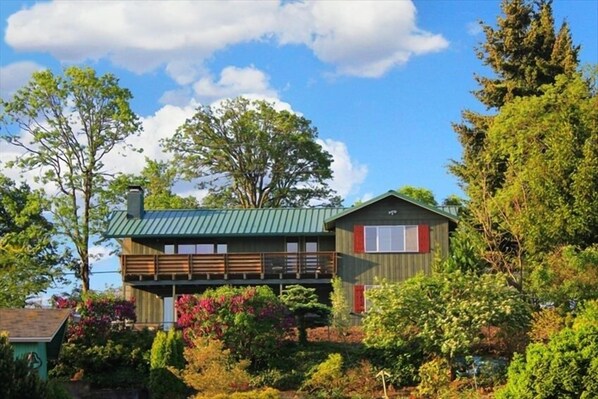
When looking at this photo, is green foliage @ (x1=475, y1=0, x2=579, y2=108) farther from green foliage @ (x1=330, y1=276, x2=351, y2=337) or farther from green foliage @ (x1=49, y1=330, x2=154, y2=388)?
green foliage @ (x1=49, y1=330, x2=154, y2=388)

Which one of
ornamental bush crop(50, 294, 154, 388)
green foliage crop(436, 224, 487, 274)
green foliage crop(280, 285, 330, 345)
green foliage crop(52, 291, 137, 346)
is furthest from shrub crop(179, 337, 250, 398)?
green foliage crop(436, 224, 487, 274)

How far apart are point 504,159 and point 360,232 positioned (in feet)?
20.2

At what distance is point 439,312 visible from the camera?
24.0 m

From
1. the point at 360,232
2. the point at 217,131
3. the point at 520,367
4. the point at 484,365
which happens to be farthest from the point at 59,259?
the point at 520,367

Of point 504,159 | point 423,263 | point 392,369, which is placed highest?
point 504,159

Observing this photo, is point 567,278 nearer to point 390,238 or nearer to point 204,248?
point 390,238

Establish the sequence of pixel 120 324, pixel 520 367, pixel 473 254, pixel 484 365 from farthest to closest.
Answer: pixel 473 254 < pixel 120 324 < pixel 484 365 < pixel 520 367

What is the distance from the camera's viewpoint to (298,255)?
34438 mm

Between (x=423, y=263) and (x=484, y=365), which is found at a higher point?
(x=423, y=263)

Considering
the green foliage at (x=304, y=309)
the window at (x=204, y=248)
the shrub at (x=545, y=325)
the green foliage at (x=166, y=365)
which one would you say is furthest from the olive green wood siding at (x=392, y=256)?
the green foliage at (x=166, y=365)

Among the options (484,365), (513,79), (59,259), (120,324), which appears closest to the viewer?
(484,365)

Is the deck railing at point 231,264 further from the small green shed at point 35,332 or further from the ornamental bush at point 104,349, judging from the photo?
the small green shed at point 35,332

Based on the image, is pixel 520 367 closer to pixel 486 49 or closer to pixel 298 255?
pixel 298 255

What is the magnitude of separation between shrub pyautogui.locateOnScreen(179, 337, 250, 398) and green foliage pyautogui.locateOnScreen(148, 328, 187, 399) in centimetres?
30
